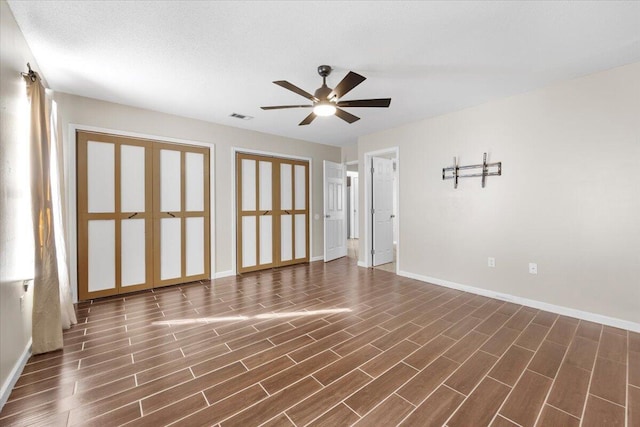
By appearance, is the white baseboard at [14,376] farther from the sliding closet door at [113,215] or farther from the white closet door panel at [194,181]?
the white closet door panel at [194,181]

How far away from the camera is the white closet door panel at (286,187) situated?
5398mm

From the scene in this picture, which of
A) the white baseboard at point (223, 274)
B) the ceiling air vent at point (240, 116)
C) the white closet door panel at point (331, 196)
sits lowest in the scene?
the white baseboard at point (223, 274)

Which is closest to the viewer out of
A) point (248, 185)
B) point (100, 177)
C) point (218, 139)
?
point (100, 177)

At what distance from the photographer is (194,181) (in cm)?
432

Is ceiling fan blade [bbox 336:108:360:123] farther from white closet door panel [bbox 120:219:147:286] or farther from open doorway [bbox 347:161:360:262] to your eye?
open doorway [bbox 347:161:360:262]

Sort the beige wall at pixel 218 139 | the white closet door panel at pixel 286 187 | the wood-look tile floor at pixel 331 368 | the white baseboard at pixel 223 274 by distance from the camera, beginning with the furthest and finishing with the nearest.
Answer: the white closet door panel at pixel 286 187, the white baseboard at pixel 223 274, the beige wall at pixel 218 139, the wood-look tile floor at pixel 331 368

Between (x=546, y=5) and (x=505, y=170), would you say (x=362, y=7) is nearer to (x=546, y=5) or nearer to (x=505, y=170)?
(x=546, y=5)

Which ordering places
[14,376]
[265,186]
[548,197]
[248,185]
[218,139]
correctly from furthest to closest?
[265,186], [248,185], [218,139], [548,197], [14,376]

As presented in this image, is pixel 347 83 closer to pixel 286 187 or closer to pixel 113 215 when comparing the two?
pixel 286 187

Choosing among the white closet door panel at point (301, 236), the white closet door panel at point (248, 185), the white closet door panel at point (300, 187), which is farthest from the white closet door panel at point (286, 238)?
the white closet door panel at point (248, 185)

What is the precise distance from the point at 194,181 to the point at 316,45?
295cm

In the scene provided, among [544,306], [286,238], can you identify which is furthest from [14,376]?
[544,306]

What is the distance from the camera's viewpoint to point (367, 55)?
2.46 meters

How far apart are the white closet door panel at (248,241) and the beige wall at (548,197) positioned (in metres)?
2.96
